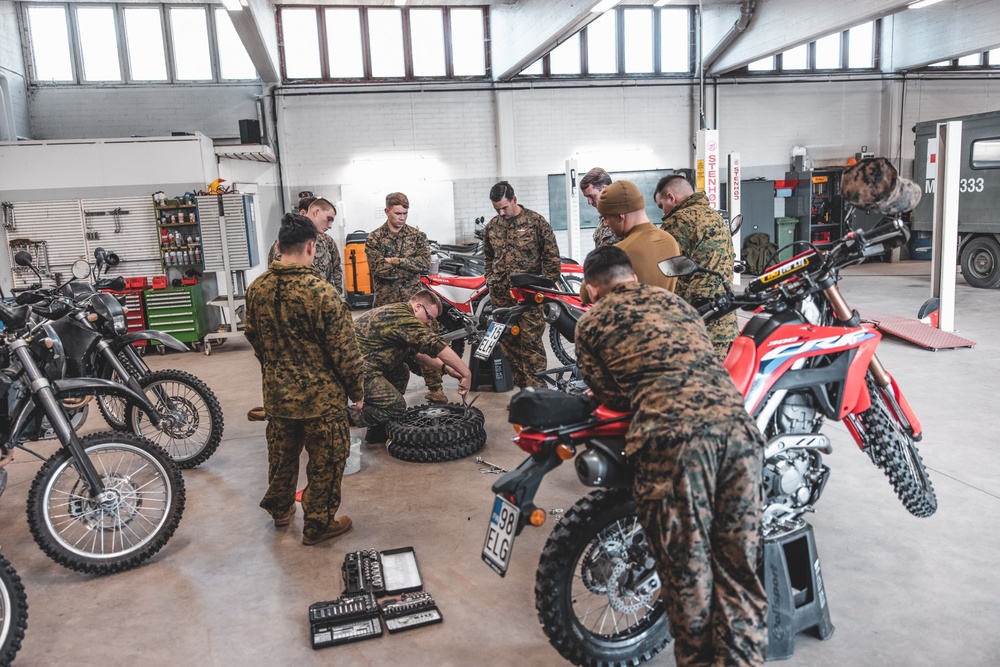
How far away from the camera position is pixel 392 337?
4641 mm

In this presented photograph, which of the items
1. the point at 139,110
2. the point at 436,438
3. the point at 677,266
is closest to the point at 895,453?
the point at 677,266

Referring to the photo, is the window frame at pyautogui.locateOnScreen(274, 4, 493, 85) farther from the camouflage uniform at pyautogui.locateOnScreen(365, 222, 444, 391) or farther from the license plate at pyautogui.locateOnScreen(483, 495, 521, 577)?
the license plate at pyautogui.locateOnScreen(483, 495, 521, 577)

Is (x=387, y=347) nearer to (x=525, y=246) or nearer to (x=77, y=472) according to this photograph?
(x=525, y=246)

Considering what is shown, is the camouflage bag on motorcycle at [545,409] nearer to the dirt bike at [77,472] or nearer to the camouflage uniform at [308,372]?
the camouflage uniform at [308,372]

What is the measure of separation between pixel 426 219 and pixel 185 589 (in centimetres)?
1014

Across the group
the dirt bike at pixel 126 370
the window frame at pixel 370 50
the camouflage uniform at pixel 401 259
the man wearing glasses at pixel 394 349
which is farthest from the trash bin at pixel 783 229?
the dirt bike at pixel 126 370

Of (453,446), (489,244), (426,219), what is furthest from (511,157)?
(453,446)

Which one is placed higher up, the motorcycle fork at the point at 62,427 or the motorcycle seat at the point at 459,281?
the motorcycle seat at the point at 459,281

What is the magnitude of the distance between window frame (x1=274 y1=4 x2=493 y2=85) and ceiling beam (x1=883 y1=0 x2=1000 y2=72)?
7.87 meters

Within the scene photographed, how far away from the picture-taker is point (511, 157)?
13086mm

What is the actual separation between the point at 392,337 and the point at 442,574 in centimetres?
186

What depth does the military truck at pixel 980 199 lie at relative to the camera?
10.0 metres

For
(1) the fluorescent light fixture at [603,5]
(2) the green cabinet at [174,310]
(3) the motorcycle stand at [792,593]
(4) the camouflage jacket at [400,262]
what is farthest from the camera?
(2) the green cabinet at [174,310]

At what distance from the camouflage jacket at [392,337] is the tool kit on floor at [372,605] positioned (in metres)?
1.62
